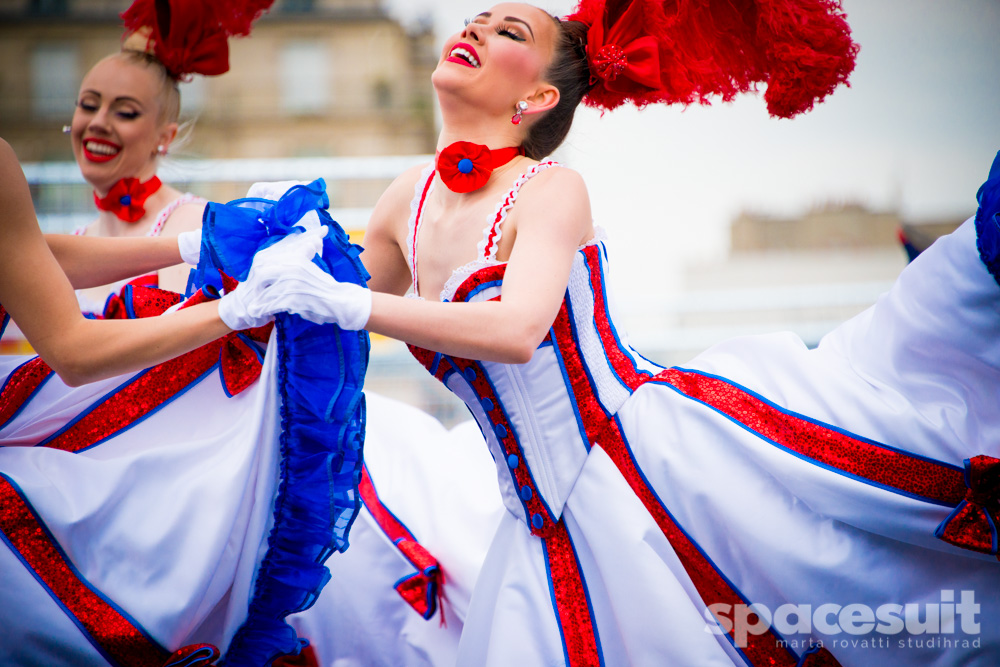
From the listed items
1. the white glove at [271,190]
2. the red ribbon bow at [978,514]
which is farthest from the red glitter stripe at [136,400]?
the red ribbon bow at [978,514]

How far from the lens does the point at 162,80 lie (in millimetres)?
1945

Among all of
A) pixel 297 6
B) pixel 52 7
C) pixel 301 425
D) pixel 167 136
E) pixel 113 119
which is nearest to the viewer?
pixel 301 425

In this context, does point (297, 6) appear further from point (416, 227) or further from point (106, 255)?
point (416, 227)

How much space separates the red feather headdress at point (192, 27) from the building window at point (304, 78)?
774 centimetres

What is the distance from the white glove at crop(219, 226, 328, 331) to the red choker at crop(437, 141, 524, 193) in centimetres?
32

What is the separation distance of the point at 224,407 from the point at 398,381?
3.17 meters

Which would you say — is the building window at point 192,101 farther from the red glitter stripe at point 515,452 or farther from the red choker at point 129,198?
the red glitter stripe at point 515,452

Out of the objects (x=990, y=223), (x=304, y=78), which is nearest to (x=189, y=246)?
(x=990, y=223)

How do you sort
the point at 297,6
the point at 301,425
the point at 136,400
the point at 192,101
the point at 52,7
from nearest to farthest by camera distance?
the point at 301,425, the point at 136,400, the point at 192,101, the point at 52,7, the point at 297,6

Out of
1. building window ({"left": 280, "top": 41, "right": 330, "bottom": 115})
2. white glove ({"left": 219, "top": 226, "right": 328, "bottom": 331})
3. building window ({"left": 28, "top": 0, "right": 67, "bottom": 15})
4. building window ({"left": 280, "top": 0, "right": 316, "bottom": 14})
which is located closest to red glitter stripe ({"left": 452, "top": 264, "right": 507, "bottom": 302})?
white glove ({"left": 219, "top": 226, "right": 328, "bottom": 331})

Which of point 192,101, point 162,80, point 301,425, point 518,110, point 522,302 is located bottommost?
point 301,425

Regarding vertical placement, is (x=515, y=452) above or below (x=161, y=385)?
below

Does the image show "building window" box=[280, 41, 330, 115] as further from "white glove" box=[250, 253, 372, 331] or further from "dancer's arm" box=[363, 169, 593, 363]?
"white glove" box=[250, 253, 372, 331]

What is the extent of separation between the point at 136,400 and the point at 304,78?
886 centimetres
